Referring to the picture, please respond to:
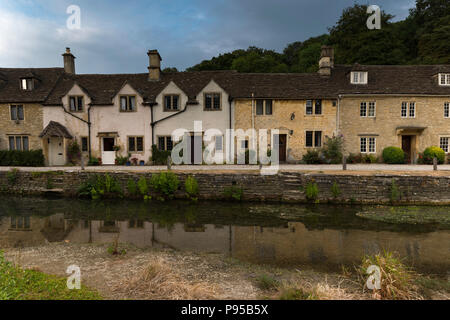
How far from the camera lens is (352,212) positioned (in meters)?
13.1

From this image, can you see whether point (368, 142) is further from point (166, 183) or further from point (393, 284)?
point (393, 284)

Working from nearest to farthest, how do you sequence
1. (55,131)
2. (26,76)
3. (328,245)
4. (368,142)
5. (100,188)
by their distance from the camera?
(328,245)
(100,188)
(55,131)
(368,142)
(26,76)

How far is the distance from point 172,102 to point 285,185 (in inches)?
519

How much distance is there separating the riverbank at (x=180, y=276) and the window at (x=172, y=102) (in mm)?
16231

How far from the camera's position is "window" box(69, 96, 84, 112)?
23.3 m

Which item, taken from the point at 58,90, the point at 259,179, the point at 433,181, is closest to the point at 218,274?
the point at 259,179

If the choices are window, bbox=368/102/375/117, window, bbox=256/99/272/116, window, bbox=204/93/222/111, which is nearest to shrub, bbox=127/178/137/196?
window, bbox=204/93/222/111

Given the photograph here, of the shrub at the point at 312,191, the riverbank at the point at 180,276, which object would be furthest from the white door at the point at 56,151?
the shrub at the point at 312,191

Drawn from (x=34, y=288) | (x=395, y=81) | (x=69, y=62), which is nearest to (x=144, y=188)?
(x=34, y=288)

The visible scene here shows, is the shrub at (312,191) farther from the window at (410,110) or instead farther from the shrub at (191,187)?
the window at (410,110)

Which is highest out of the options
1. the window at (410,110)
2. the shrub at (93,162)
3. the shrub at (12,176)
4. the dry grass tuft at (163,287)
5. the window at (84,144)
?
the window at (410,110)

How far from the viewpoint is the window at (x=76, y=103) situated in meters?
23.3

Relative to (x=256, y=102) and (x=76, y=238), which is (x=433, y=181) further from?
(x=76, y=238)

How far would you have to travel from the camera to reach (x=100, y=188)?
1616 cm
